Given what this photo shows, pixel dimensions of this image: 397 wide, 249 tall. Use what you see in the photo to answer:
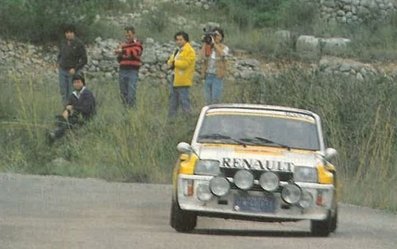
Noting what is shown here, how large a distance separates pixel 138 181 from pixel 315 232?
7.63 m

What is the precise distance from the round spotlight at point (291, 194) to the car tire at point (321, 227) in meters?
0.51

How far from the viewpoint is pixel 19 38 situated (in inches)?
1567

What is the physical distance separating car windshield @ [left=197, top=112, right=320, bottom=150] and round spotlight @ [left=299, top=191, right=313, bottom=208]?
988 mm

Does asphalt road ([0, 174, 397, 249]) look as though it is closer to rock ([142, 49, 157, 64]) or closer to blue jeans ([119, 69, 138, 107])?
blue jeans ([119, 69, 138, 107])

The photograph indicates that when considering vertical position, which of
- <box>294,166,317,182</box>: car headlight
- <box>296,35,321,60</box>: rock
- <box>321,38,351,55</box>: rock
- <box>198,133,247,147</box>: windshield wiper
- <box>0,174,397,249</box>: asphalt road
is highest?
<box>294,166,317,182</box>: car headlight

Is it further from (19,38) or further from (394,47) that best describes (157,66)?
(394,47)

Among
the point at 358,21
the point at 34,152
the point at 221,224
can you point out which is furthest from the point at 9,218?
the point at 358,21

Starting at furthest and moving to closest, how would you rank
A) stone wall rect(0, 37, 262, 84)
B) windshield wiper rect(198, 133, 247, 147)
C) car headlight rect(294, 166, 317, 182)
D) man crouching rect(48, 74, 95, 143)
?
1. stone wall rect(0, 37, 262, 84)
2. man crouching rect(48, 74, 95, 143)
3. windshield wiper rect(198, 133, 247, 147)
4. car headlight rect(294, 166, 317, 182)

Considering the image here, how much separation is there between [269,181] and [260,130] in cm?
141

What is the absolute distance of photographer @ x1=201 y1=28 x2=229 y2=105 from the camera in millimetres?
24594

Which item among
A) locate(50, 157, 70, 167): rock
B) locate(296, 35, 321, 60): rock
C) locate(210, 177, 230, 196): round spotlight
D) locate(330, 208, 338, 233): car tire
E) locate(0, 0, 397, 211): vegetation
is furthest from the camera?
locate(296, 35, 321, 60): rock

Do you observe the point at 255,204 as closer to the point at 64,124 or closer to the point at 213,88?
the point at 64,124

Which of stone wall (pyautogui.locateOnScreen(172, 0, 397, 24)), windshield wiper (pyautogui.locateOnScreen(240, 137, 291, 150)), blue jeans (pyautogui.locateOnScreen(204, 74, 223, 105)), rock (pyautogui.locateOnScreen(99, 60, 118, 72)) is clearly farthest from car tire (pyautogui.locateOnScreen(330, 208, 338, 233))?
stone wall (pyautogui.locateOnScreen(172, 0, 397, 24))

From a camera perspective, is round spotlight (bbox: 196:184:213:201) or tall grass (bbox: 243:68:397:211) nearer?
round spotlight (bbox: 196:184:213:201)
